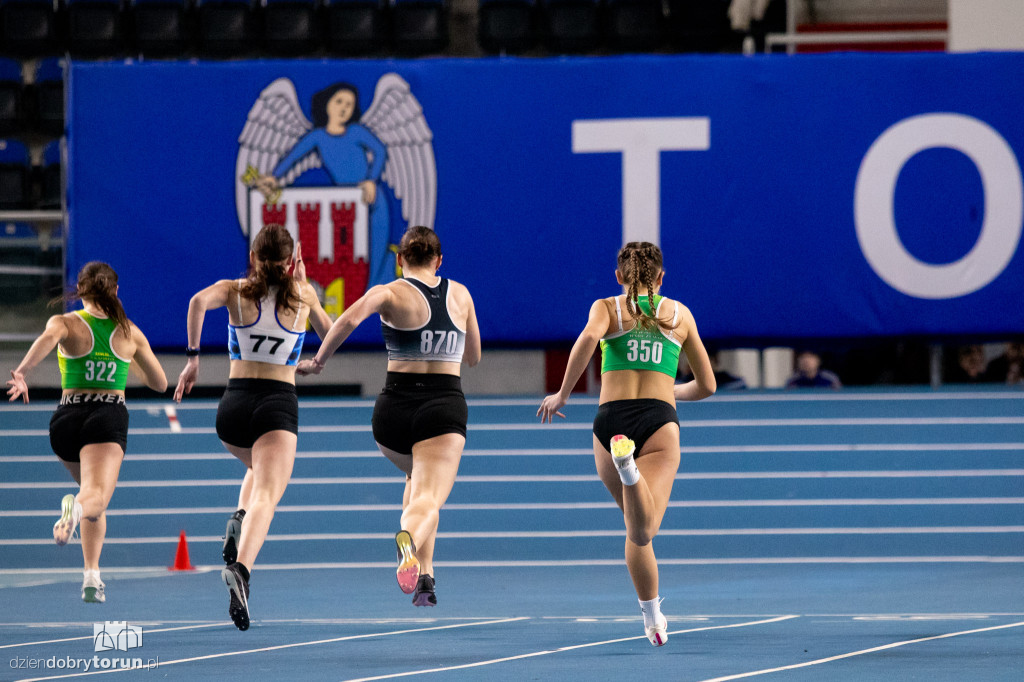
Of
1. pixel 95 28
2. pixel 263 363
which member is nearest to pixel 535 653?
pixel 263 363

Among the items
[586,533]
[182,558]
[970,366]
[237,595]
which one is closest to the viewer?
[237,595]

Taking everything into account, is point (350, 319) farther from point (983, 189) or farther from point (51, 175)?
point (51, 175)

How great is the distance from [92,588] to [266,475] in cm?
216

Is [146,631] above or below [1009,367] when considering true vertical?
below

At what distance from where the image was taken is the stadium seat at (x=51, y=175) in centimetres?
1373

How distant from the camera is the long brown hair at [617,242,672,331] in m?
6.18

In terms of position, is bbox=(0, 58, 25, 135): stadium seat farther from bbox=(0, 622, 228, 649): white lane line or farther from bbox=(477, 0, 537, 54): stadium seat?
bbox=(0, 622, 228, 649): white lane line

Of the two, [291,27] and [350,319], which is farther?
[291,27]

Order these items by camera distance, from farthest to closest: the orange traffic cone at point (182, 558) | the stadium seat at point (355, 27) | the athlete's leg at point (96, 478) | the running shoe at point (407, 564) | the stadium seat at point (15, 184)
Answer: the stadium seat at point (355, 27)
the stadium seat at point (15, 184)
the orange traffic cone at point (182, 558)
the athlete's leg at point (96, 478)
the running shoe at point (407, 564)

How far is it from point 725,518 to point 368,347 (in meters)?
3.49

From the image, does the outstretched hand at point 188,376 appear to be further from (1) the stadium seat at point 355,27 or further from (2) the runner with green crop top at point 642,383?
(1) the stadium seat at point 355,27

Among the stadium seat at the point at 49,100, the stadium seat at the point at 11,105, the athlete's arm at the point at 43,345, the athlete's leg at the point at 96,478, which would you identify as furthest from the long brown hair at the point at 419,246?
the stadium seat at the point at 11,105

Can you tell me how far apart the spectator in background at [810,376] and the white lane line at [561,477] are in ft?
2.87

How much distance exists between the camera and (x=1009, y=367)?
11.9 metres
